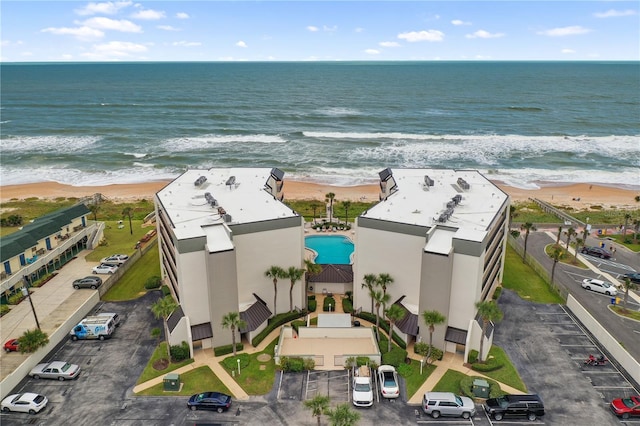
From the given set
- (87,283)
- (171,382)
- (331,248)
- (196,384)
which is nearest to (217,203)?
(87,283)

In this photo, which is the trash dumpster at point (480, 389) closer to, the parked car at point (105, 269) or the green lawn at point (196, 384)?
the green lawn at point (196, 384)

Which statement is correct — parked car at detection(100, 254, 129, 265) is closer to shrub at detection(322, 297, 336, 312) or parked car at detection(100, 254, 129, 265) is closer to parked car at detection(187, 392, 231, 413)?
shrub at detection(322, 297, 336, 312)

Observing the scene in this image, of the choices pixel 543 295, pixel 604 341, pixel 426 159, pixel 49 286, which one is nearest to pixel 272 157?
pixel 426 159

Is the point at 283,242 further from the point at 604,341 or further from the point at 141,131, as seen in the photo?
the point at 141,131

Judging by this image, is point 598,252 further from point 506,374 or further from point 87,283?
point 87,283

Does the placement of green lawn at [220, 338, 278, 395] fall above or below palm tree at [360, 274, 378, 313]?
below

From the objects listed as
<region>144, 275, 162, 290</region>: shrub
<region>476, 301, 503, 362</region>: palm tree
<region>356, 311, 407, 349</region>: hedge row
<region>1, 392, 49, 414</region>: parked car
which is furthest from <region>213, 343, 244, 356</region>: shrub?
<region>476, 301, 503, 362</region>: palm tree

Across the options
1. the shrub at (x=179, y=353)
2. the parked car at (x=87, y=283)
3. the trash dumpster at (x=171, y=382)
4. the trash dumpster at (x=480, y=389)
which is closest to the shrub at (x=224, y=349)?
the shrub at (x=179, y=353)
